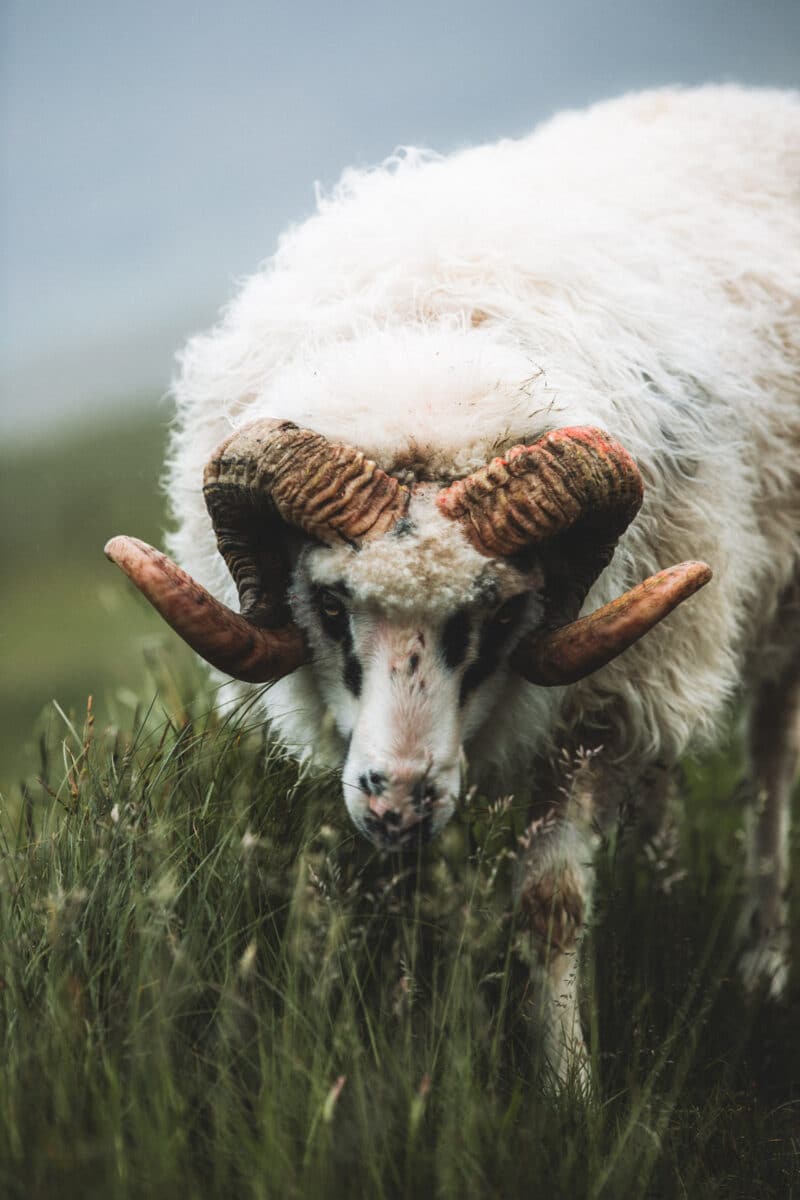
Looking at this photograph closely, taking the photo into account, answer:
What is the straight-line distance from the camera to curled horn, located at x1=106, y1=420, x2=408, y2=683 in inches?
104

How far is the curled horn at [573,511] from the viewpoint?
2.63 meters

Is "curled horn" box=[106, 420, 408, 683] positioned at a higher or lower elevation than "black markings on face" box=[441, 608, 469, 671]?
higher

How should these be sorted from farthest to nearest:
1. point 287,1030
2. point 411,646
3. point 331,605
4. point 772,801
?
point 772,801, point 331,605, point 411,646, point 287,1030

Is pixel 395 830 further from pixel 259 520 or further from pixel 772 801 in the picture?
pixel 772 801

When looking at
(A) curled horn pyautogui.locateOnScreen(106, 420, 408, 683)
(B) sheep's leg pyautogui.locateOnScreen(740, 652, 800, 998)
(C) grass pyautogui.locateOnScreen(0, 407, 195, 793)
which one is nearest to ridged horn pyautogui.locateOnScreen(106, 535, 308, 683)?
(A) curled horn pyautogui.locateOnScreen(106, 420, 408, 683)

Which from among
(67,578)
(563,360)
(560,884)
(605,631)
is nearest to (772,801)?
(560,884)

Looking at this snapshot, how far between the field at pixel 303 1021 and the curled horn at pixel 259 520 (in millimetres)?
255

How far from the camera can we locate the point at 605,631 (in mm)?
2768

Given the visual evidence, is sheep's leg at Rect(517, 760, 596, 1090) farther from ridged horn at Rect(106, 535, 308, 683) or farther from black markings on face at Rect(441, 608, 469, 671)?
ridged horn at Rect(106, 535, 308, 683)

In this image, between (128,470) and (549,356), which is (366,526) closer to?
(549,356)

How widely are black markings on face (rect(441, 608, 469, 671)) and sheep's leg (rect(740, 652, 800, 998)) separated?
2333 millimetres

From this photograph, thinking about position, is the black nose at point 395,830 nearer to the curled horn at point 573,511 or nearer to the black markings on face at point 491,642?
the black markings on face at point 491,642

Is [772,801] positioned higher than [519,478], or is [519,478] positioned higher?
[519,478]

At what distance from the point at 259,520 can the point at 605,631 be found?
96 centimetres
